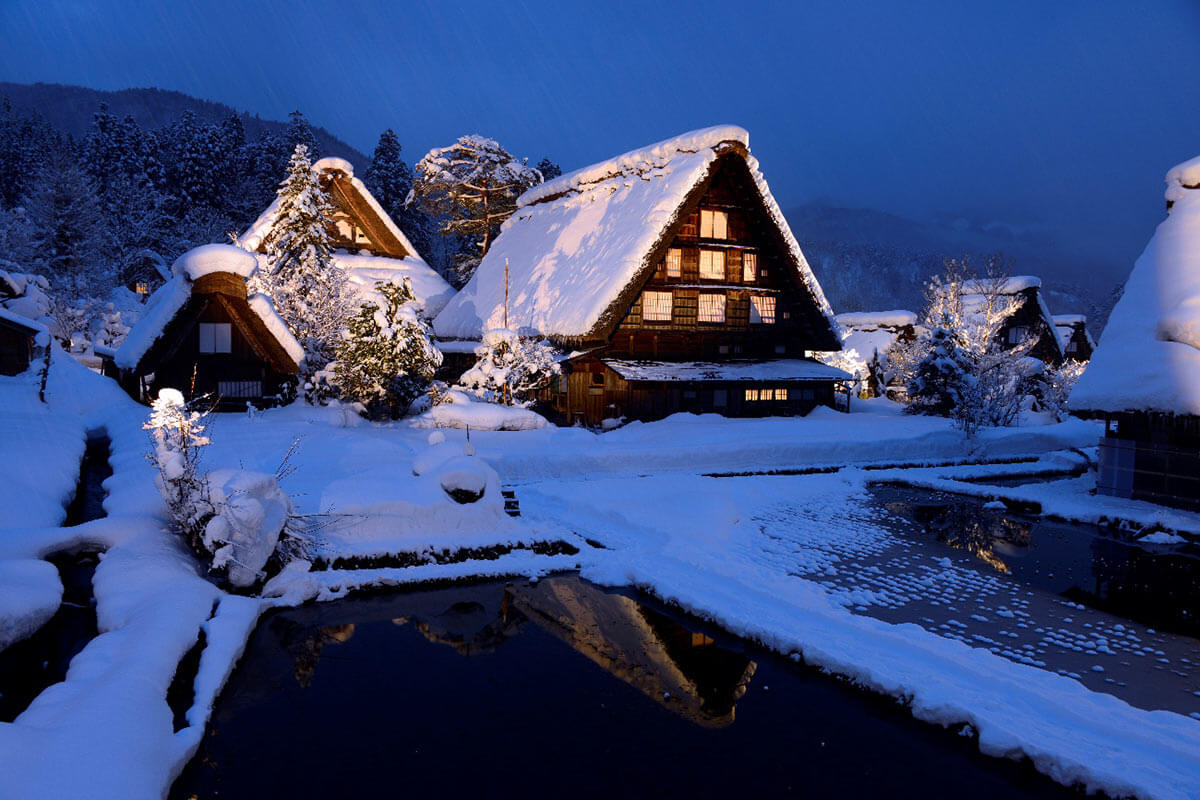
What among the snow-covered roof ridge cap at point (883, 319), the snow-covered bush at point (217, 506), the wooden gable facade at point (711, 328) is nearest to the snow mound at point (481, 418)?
the wooden gable facade at point (711, 328)

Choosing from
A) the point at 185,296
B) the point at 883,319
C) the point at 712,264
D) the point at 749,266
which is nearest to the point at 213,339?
the point at 185,296

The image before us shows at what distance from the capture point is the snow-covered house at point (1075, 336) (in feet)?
158

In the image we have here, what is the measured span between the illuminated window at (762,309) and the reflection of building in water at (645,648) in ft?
69.0

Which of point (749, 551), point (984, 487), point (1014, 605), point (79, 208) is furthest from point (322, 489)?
point (79, 208)

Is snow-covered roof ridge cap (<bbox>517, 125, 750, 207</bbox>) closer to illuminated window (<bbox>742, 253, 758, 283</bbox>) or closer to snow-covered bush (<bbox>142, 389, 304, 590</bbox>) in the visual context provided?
illuminated window (<bbox>742, 253, 758, 283</bbox>)

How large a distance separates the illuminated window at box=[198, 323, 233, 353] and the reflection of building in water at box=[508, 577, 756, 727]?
18.1m

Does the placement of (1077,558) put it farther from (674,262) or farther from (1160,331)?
(674,262)

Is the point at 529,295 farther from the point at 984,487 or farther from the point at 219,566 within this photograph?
the point at 219,566

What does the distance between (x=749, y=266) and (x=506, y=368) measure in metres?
11.7

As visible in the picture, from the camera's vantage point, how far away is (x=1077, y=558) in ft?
39.2

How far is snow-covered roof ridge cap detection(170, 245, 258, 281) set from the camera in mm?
21234

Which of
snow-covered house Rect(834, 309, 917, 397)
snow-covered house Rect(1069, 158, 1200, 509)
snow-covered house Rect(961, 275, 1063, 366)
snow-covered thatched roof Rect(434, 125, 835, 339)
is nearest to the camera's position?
snow-covered house Rect(1069, 158, 1200, 509)

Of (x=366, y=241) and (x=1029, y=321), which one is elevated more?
(x=366, y=241)

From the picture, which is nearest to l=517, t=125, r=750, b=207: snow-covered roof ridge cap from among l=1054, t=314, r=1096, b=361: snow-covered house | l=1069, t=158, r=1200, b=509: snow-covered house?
l=1069, t=158, r=1200, b=509: snow-covered house
